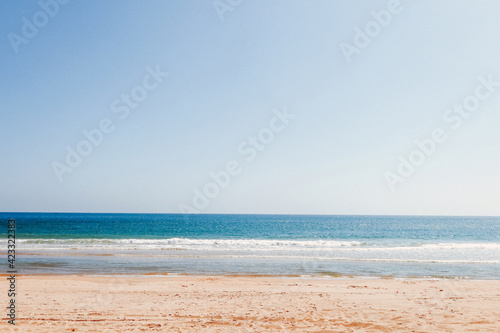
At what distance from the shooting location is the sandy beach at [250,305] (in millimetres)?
8289

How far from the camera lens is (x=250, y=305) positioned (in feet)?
33.9

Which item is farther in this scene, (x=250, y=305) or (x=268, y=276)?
(x=268, y=276)

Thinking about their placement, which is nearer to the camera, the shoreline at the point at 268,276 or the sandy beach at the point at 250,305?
the sandy beach at the point at 250,305

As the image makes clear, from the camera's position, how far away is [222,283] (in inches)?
546

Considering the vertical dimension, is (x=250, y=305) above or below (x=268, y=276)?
below

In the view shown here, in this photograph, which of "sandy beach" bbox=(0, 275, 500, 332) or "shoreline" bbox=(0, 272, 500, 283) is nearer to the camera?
"sandy beach" bbox=(0, 275, 500, 332)

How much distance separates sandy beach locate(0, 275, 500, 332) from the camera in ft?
27.2

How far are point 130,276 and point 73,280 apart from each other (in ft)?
7.56

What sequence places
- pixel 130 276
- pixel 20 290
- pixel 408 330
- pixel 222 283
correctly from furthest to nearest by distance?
pixel 130 276, pixel 222 283, pixel 20 290, pixel 408 330

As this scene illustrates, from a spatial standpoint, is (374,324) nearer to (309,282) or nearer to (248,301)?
(248,301)

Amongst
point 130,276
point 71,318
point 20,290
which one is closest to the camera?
point 71,318

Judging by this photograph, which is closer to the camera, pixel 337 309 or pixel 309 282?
pixel 337 309

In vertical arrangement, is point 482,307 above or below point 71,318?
below

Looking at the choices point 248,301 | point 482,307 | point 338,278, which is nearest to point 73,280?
point 248,301
